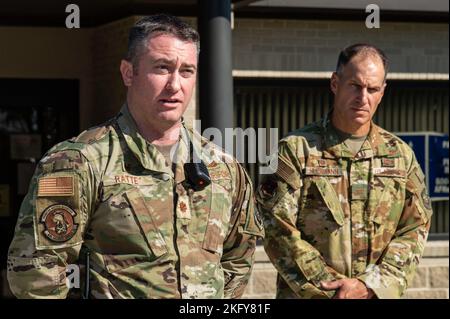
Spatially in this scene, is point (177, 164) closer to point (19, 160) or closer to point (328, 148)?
point (328, 148)

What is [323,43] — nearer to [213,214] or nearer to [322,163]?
[322,163]

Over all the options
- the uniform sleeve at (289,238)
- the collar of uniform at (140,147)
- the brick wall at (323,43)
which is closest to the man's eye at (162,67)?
the collar of uniform at (140,147)

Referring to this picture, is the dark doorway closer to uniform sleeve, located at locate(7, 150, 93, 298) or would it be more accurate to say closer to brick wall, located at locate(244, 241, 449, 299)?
brick wall, located at locate(244, 241, 449, 299)

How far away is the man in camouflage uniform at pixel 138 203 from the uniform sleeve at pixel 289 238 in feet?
3.72

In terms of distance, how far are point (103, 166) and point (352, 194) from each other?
1.83m

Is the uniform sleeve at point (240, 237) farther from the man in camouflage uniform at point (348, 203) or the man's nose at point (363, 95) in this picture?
the man's nose at point (363, 95)

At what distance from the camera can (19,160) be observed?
10.6 meters

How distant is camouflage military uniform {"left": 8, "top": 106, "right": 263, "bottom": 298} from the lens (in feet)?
12.2

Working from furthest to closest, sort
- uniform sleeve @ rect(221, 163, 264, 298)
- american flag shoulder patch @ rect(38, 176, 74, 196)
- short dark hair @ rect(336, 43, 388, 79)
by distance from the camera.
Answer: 1. short dark hair @ rect(336, 43, 388, 79)
2. uniform sleeve @ rect(221, 163, 264, 298)
3. american flag shoulder patch @ rect(38, 176, 74, 196)

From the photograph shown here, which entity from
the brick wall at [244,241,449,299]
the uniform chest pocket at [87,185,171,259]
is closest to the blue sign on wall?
the brick wall at [244,241,449,299]

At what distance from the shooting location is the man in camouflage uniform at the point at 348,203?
514cm

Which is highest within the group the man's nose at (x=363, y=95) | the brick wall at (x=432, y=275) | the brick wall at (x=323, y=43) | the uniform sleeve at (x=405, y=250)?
the brick wall at (x=323, y=43)

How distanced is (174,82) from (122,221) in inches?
20.6

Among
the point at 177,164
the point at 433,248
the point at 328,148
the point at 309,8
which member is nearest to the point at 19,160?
→ the point at 309,8
